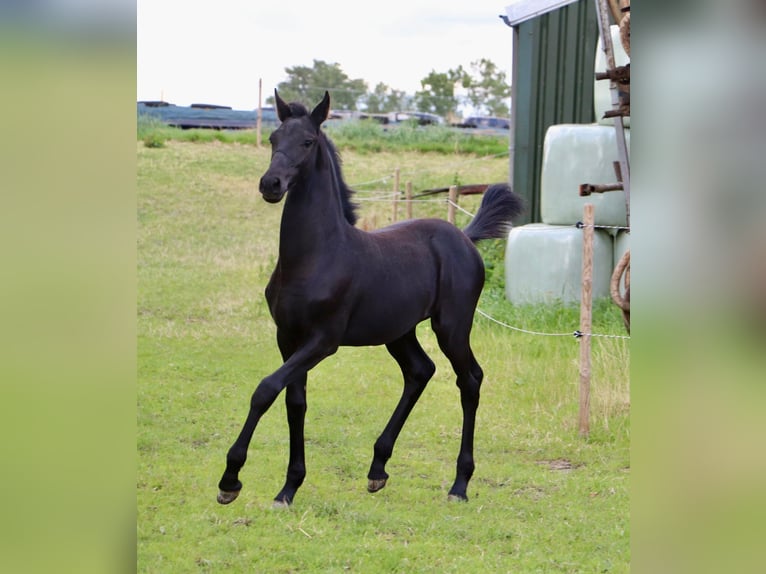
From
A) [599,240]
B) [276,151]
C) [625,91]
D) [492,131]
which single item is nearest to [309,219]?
[276,151]

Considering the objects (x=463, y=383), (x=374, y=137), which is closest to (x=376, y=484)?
(x=463, y=383)

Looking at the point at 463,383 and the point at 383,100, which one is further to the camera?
the point at 383,100

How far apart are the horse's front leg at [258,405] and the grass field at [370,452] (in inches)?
12.5

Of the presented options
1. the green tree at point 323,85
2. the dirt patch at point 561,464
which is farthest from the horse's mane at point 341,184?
→ the green tree at point 323,85

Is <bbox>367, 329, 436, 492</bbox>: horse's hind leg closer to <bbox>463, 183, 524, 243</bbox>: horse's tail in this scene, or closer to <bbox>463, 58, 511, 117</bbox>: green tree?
<bbox>463, 183, 524, 243</bbox>: horse's tail

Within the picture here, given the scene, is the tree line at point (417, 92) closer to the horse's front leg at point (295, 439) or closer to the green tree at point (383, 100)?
the green tree at point (383, 100)

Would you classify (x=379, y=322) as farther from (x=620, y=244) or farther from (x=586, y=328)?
(x=620, y=244)

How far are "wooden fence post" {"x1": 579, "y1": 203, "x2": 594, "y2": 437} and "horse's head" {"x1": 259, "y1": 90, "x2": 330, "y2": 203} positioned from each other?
2.36 meters

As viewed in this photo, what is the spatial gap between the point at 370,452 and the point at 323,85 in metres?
19.1

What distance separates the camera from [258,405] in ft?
11.9

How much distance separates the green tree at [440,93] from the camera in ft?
75.4

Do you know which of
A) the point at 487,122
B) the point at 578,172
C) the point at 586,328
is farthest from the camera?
the point at 487,122

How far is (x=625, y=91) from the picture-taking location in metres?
6.28
